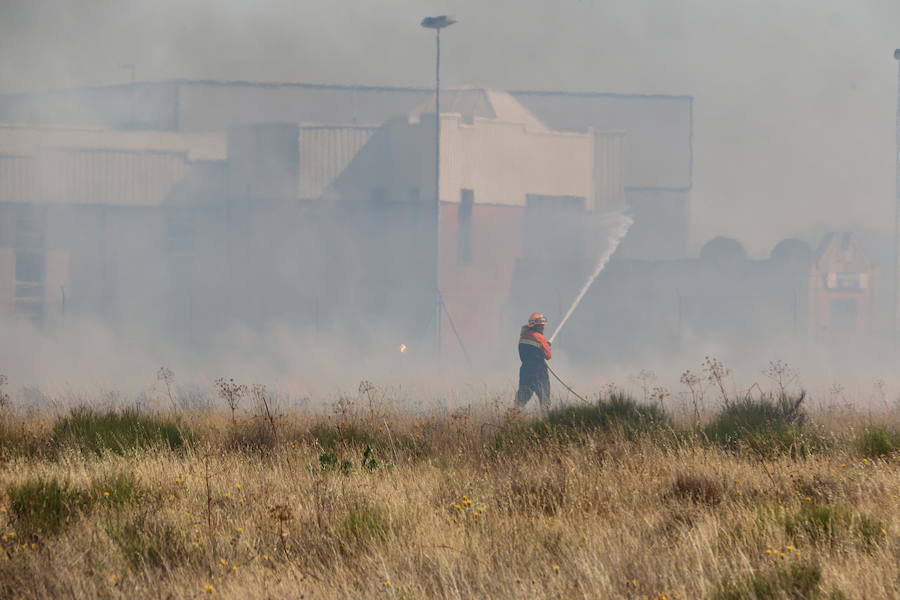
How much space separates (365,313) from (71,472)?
2738 centimetres

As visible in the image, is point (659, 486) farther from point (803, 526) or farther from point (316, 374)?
point (316, 374)

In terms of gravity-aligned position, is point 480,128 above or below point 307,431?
above

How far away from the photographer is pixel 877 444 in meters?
10.9

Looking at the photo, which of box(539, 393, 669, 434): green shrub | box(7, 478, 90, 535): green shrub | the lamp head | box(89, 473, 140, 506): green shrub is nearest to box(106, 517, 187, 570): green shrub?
box(7, 478, 90, 535): green shrub

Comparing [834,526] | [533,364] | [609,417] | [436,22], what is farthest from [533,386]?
[436,22]

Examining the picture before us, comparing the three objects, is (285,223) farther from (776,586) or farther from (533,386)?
(776,586)

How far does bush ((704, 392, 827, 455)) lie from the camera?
10.9 m

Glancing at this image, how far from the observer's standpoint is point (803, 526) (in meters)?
7.38

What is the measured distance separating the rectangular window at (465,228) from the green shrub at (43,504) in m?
28.1

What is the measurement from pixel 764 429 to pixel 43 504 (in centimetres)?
713

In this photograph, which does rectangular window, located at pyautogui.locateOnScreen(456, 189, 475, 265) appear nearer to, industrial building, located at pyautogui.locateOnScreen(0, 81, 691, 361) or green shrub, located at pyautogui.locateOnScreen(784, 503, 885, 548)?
industrial building, located at pyautogui.locateOnScreen(0, 81, 691, 361)

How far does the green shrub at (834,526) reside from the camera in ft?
23.4

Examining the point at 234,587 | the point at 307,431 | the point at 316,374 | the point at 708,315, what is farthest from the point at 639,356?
the point at 234,587

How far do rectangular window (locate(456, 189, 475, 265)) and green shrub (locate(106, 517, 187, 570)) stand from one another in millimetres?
29044
